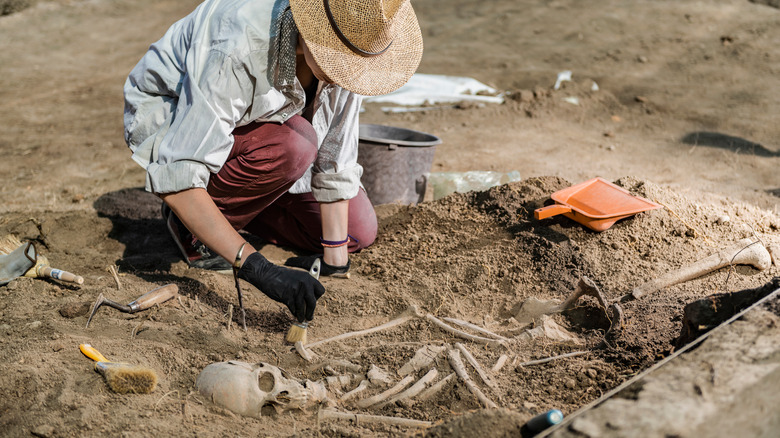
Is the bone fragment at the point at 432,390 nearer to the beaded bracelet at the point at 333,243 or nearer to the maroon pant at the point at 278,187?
the beaded bracelet at the point at 333,243

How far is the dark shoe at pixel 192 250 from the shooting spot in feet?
10.7

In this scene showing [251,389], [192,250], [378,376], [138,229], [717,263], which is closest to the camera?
[251,389]

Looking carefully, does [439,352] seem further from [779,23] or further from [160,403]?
[779,23]

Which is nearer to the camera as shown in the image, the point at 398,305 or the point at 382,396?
the point at 382,396

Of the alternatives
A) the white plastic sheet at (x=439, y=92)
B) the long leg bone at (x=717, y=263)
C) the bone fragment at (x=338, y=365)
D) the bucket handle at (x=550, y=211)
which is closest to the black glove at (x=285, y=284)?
the bone fragment at (x=338, y=365)

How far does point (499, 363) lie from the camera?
92.7 inches

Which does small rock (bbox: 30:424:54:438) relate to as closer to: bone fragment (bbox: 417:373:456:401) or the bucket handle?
bone fragment (bbox: 417:373:456:401)

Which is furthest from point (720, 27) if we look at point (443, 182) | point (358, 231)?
point (358, 231)

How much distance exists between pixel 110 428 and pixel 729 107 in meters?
5.73

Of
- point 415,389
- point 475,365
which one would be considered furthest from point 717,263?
point 415,389

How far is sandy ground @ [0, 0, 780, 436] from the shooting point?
2170mm

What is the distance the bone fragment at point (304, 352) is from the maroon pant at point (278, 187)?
2.96 ft

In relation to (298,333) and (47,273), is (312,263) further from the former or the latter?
(47,273)

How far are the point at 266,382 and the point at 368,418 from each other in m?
0.37
